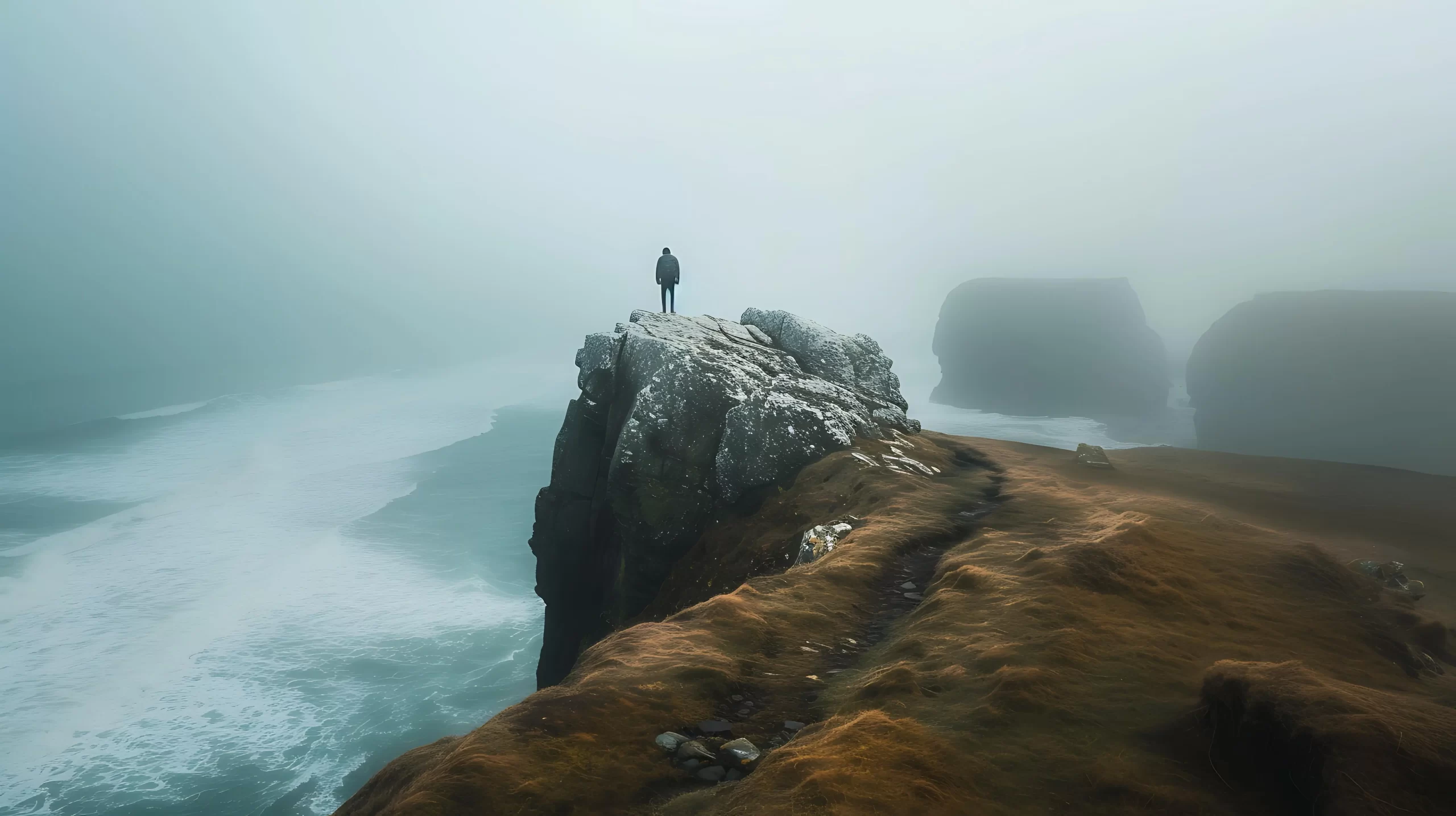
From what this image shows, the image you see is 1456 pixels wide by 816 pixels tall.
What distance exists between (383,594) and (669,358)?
225 feet

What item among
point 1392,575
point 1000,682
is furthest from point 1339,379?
point 1000,682

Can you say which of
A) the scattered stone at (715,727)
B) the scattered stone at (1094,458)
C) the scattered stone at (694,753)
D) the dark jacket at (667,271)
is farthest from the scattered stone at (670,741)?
the dark jacket at (667,271)

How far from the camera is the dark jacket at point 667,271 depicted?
43.0 metres

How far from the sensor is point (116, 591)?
80.3 meters

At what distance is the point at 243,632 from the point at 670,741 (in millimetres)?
83697

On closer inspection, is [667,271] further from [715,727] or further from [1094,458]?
[715,727]

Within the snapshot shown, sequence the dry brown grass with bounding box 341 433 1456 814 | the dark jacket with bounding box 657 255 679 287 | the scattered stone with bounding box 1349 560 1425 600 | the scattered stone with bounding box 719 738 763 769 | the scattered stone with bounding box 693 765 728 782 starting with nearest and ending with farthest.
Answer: the dry brown grass with bounding box 341 433 1456 814 < the scattered stone with bounding box 693 765 728 782 < the scattered stone with bounding box 719 738 763 769 < the scattered stone with bounding box 1349 560 1425 600 < the dark jacket with bounding box 657 255 679 287

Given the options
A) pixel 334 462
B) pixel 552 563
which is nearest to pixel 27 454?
pixel 334 462

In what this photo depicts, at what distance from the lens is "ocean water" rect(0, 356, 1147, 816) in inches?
1830

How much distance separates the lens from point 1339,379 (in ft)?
348

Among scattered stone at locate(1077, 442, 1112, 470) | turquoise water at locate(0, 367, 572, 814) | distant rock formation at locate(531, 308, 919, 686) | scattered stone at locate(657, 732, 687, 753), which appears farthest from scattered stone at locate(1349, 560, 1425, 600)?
turquoise water at locate(0, 367, 572, 814)

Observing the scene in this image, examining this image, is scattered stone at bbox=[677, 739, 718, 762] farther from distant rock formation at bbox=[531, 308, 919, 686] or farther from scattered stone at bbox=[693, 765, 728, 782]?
distant rock formation at bbox=[531, 308, 919, 686]

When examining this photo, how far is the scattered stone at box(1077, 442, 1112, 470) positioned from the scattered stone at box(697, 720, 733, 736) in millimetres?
32712

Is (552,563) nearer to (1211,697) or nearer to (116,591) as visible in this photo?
(1211,697)
